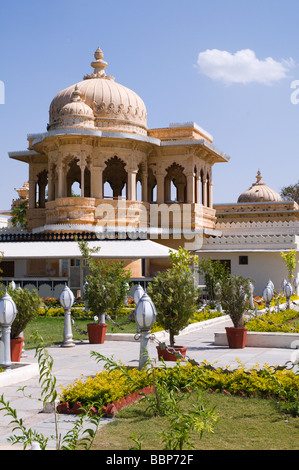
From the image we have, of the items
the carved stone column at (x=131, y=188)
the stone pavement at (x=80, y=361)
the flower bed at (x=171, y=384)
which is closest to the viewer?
the stone pavement at (x=80, y=361)

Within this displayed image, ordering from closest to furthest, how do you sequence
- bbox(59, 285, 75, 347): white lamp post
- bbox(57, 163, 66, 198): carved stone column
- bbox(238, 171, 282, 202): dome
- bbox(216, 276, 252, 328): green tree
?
1. bbox(216, 276, 252, 328): green tree
2. bbox(59, 285, 75, 347): white lamp post
3. bbox(57, 163, 66, 198): carved stone column
4. bbox(238, 171, 282, 202): dome

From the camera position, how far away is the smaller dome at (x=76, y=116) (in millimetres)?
28219

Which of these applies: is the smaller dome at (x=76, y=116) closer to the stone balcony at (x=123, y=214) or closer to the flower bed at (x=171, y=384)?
the stone balcony at (x=123, y=214)

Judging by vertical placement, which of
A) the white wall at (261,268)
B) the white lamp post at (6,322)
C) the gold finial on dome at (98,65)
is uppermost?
the gold finial on dome at (98,65)

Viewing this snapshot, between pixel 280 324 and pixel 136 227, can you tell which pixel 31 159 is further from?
pixel 280 324

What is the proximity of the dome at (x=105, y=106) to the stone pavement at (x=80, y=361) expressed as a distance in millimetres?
16285

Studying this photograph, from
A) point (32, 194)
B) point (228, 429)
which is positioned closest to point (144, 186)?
point (32, 194)

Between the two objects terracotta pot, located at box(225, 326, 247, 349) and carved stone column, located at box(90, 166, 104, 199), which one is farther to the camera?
carved stone column, located at box(90, 166, 104, 199)

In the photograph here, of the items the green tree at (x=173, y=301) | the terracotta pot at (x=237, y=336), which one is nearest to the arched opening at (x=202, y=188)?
the terracotta pot at (x=237, y=336)

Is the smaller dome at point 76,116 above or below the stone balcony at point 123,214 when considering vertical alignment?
above

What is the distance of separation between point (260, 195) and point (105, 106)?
17.2 m

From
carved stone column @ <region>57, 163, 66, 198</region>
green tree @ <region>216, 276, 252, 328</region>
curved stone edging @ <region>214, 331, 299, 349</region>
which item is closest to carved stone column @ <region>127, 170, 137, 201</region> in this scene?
carved stone column @ <region>57, 163, 66, 198</region>

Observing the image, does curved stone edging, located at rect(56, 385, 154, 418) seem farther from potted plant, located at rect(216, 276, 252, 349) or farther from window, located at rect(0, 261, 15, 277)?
window, located at rect(0, 261, 15, 277)

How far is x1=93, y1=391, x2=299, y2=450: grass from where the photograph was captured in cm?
538
